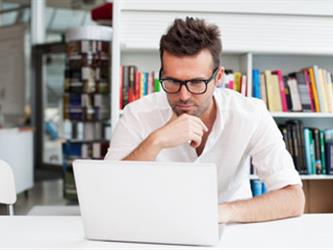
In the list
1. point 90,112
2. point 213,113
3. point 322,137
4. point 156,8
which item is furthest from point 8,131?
point 213,113

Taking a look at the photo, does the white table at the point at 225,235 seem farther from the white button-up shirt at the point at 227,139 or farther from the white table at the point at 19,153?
the white table at the point at 19,153

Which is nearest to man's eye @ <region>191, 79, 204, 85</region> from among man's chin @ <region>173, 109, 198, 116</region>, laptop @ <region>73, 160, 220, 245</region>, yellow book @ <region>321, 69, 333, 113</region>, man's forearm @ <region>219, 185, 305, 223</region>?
man's chin @ <region>173, 109, 198, 116</region>

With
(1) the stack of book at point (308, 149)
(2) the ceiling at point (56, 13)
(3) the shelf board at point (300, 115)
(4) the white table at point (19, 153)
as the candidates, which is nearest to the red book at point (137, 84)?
(3) the shelf board at point (300, 115)

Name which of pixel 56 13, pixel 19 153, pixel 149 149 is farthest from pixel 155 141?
pixel 56 13

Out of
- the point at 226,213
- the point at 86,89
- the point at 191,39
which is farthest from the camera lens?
the point at 86,89

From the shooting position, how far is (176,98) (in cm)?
167

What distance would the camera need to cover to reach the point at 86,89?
512 cm

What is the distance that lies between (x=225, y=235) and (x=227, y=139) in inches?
24.0

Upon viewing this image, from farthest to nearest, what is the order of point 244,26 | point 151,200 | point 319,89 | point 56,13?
point 56,13 < point 319,89 < point 244,26 < point 151,200

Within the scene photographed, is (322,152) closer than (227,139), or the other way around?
(227,139)

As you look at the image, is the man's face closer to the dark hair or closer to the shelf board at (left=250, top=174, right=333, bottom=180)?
the dark hair

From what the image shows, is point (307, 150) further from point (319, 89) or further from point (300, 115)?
point (319, 89)

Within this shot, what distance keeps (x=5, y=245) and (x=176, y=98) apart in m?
0.75

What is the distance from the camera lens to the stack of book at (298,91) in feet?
10.5
